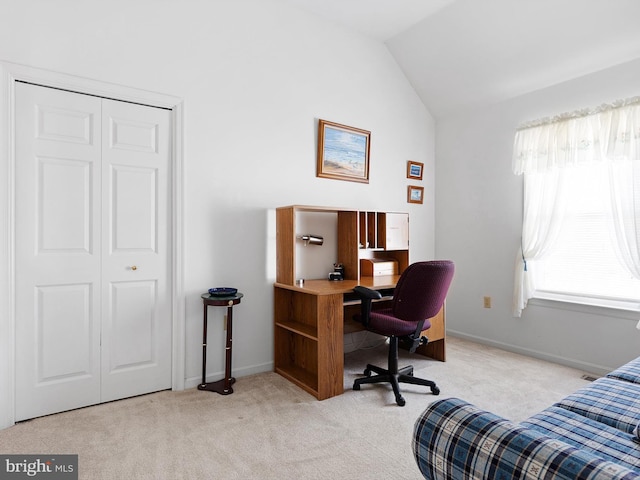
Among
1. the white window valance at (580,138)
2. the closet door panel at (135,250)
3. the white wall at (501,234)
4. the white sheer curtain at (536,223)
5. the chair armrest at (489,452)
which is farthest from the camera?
the white sheer curtain at (536,223)

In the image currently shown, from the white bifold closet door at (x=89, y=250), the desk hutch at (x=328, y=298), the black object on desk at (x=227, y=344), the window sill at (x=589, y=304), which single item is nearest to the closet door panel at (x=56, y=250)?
A: the white bifold closet door at (x=89, y=250)

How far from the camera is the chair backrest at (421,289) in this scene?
2.54 m

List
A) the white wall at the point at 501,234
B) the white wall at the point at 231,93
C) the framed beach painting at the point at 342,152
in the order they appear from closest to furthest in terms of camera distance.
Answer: the white wall at the point at 231,93
the white wall at the point at 501,234
the framed beach painting at the point at 342,152

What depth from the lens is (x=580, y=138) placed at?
315 centimetres

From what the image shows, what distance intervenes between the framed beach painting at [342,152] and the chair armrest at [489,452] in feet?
8.77

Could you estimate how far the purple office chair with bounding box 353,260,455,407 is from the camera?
2.55 m

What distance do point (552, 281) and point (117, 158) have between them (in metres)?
3.85

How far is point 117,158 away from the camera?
2551 mm

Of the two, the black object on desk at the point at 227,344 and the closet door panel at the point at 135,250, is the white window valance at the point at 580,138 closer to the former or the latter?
the black object on desk at the point at 227,344

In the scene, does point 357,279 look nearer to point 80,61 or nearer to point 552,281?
point 552,281

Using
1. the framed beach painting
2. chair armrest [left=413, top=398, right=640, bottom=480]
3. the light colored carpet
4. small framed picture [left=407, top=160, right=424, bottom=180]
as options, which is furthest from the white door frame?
small framed picture [left=407, top=160, right=424, bottom=180]

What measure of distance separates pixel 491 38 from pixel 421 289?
2.49m

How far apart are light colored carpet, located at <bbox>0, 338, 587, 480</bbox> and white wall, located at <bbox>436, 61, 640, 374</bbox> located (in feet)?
1.39

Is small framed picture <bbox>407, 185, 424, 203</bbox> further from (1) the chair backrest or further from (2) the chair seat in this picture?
(2) the chair seat
